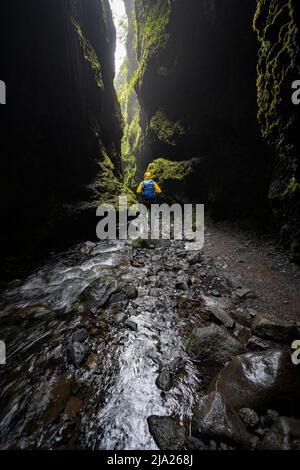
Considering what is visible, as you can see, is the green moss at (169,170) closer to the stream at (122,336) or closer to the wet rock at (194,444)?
the stream at (122,336)

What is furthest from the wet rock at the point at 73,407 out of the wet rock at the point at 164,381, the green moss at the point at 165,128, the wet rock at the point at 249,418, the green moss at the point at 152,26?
the green moss at the point at 152,26

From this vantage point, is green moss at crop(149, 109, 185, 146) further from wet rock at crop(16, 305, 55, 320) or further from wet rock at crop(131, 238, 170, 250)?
wet rock at crop(16, 305, 55, 320)

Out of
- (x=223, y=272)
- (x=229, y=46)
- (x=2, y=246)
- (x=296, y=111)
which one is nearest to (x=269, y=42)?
(x=296, y=111)

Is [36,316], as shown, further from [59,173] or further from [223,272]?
[59,173]

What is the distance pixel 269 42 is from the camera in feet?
18.5

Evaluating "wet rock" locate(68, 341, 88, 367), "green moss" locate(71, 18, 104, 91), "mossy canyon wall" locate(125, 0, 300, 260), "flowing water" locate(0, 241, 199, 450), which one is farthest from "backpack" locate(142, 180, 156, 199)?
"wet rock" locate(68, 341, 88, 367)

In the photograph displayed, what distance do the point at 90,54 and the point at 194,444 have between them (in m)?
15.5

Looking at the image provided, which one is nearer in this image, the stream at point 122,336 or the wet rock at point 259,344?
the stream at point 122,336

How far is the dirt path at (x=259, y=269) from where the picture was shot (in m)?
4.36

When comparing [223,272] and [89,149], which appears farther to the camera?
[89,149]

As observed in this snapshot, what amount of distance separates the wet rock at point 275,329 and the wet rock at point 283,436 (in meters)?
1.36

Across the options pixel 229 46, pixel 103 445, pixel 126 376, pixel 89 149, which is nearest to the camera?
pixel 103 445

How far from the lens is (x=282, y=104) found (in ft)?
17.1

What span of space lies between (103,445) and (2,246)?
7627mm
